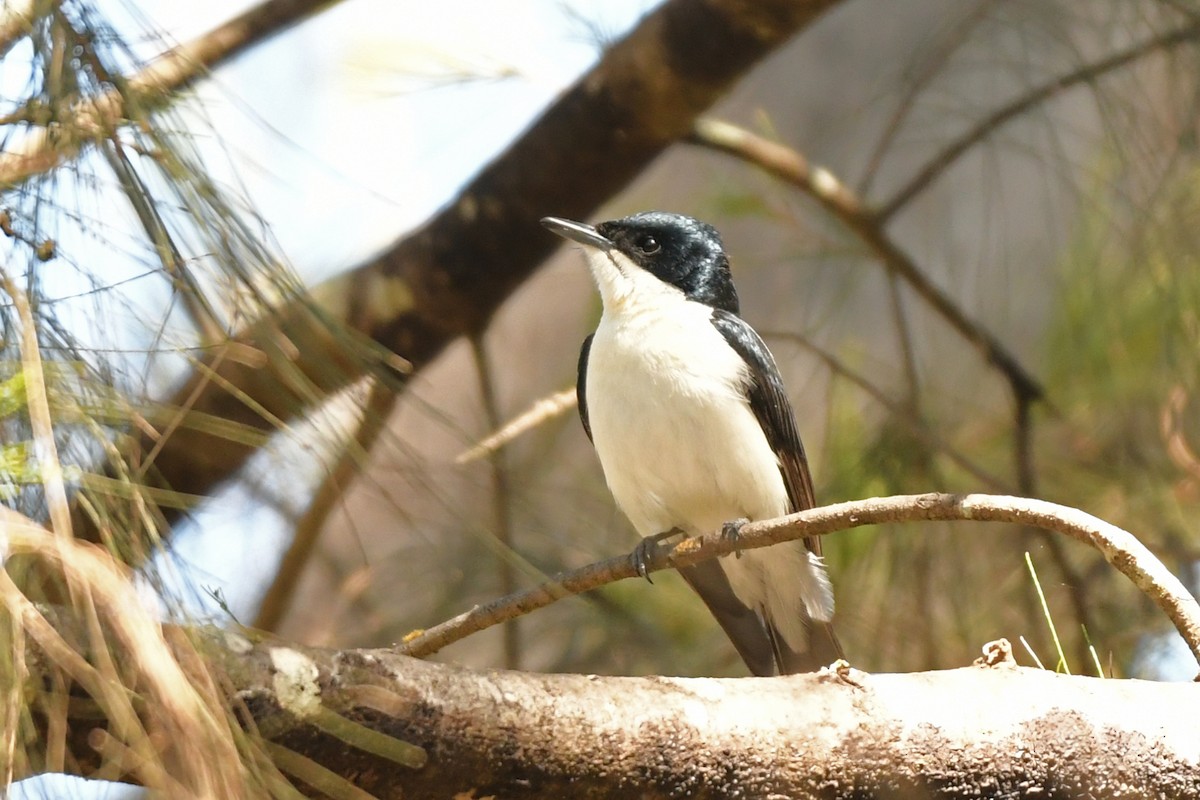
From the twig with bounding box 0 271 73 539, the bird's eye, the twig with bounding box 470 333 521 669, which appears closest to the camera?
the twig with bounding box 0 271 73 539

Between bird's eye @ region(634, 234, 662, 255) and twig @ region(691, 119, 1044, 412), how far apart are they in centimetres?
42

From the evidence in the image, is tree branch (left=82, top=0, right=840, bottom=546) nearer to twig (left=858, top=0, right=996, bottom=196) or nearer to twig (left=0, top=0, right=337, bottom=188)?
twig (left=858, top=0, right=996, bottom=196)

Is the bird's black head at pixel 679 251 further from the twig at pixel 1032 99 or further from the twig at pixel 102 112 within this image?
the twig at pixel 102 112

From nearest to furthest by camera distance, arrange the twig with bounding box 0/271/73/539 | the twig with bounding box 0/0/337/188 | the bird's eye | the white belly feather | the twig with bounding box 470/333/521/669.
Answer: the twig with bounding box 0/271/73/539 → the twig with bounding box 0/0/337/188 → the twig with bounding box 470/333/521/669 → the white belly feather → the bird's eye

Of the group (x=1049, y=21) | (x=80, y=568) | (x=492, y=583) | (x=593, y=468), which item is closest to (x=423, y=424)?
(x=593, y=468)

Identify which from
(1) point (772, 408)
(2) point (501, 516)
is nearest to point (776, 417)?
(1) point (772, 408)

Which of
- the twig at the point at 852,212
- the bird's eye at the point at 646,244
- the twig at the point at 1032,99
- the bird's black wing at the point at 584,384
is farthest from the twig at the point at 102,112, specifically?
the twig at the point at 1032,99

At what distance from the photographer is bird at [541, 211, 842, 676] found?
2.63m

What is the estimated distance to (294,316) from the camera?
142cm

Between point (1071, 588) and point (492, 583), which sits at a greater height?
point (492, 583)

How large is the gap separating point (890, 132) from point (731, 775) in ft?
7.02

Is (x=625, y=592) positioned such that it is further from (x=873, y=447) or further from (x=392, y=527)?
(x=392, y=527)

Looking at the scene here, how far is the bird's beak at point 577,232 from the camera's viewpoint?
288 cm

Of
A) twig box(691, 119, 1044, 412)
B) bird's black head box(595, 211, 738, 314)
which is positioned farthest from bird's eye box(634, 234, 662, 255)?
twig box(691, 119, 1044, 412)
